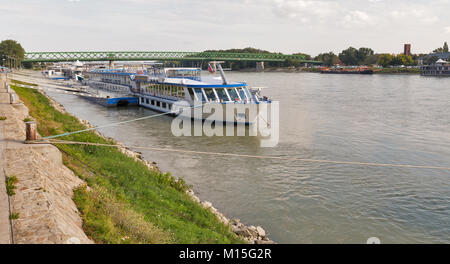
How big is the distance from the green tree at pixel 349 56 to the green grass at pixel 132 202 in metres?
151

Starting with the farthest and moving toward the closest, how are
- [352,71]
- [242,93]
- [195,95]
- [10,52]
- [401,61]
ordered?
[401,61] → [352,71] → [10,52] → [195,95] → [242,93]

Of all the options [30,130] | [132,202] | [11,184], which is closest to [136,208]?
[132,202]

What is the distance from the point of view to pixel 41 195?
703 centimetres

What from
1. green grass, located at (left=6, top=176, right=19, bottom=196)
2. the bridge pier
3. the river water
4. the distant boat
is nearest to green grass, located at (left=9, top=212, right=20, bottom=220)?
green grass, located at (left=6, top=176, right=19, bottom=196)

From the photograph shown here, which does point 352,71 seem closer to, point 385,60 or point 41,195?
point 385,60

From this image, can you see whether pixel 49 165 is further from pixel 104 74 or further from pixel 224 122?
pixel 104 74

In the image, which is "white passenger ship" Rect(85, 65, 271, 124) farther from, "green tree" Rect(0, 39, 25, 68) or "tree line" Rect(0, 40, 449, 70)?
"tree line" Rect(0, 40, 449, 70)

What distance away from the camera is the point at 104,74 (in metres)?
56.2

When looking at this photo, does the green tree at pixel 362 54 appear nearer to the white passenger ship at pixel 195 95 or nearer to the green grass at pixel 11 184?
the white passenger ship at pixel 195 95

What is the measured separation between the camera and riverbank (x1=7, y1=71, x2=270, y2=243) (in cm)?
713

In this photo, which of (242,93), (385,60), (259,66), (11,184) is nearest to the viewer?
(11,184)

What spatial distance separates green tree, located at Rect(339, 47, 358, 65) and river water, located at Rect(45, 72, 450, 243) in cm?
12977

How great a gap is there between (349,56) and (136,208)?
15489 centimetres
